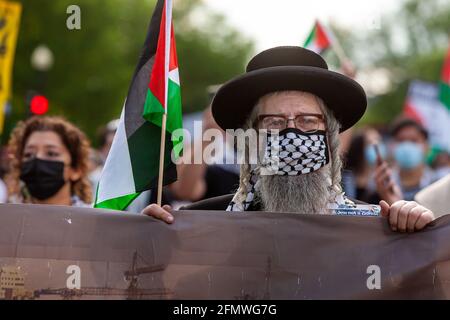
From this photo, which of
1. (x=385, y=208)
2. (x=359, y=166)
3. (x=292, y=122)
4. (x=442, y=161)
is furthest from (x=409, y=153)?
(x=442, y=161)

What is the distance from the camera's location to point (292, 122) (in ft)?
13.6

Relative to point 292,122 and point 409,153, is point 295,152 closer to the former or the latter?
point 292,122

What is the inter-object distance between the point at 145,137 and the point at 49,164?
1.44m

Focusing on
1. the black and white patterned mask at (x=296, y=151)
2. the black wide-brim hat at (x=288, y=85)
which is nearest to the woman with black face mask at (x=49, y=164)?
the black wide-brim hat at (x=288, y=85)

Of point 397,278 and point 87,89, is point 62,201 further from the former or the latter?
point 87,89

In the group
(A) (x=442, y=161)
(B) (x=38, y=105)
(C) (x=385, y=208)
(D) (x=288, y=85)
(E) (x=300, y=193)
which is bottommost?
(C) (x=385, y=208)

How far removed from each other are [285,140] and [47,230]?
1.08 meters

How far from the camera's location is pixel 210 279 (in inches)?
142

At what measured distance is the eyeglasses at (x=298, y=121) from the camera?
415 cm

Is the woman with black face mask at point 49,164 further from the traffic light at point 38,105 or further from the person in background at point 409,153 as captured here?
the person in background at point 409,153

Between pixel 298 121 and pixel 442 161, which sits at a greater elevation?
pixel 442 161

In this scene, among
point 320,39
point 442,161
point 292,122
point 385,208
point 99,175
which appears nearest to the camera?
point 385,208

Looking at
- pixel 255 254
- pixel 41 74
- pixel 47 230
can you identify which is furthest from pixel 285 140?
pixel 41 74

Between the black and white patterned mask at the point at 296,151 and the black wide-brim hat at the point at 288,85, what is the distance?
270mm
